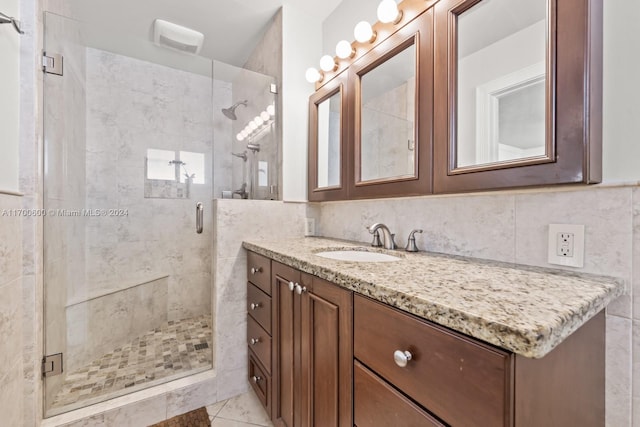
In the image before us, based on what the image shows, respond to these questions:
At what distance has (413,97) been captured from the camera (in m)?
1.13

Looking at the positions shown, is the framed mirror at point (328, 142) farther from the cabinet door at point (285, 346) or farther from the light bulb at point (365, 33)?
the cabinet door at point (285, 346)

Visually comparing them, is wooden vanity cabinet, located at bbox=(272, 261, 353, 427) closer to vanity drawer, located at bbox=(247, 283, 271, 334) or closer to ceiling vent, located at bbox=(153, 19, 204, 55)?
vanity drawer, located at bbox=(247, 283, 271, 334)

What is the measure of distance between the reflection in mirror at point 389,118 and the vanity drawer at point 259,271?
67cm

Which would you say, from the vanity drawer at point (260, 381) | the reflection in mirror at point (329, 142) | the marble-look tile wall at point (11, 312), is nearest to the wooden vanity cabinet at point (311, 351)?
the vanity drawer at point (260, 381)

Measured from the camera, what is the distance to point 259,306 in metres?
1.41

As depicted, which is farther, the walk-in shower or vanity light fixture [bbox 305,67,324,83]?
vanity light fixture [bbox 305,67,324,83]

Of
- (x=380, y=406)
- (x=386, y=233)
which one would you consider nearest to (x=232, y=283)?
(x=386, y=233)

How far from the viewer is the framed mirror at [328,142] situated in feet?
5.09

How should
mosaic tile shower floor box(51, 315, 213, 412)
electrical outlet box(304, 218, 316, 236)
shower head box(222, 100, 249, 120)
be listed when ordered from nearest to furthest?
1. mosaic tile shower floor box(51, 315, 213, 412)
2. electrical outlet box(304, 218, 316, 236)
3. shower head box(222, 100, 249, 120)

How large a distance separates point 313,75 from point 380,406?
1.75 m

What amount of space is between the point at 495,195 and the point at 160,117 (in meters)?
2.46

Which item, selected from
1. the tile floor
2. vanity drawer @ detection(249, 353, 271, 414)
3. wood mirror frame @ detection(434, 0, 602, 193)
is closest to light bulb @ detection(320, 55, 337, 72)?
wood mirror frame @ detection(434, 0, 602, 193)

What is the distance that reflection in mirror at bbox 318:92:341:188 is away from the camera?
161 cm

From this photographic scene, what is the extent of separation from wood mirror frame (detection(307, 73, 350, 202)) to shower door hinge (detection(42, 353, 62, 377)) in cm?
156
